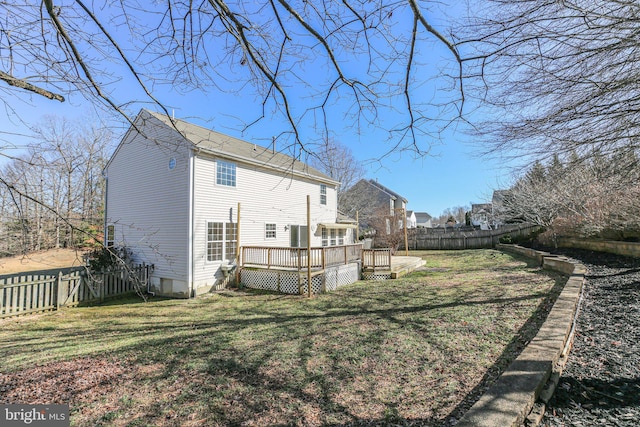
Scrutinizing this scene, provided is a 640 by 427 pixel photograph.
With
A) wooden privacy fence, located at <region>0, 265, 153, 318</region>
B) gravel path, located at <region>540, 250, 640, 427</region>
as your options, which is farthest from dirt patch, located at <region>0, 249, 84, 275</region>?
gravel path, located at <region>540, 250, 640, 427</region>

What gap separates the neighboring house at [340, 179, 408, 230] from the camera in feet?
92.1

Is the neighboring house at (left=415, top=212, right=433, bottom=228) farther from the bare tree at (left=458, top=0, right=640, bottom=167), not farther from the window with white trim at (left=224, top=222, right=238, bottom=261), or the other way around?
the bare tree at (left=458, top=0, right=640, bottom=167)

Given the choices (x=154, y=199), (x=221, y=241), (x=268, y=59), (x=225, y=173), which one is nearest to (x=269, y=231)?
(x=221, y=241)

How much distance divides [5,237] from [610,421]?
21.1 ft

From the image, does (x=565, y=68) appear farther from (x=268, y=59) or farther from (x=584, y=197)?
(x=584, y=197)

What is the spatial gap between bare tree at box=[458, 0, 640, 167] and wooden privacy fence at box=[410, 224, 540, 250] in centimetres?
2236

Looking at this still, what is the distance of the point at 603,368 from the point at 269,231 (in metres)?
11.5

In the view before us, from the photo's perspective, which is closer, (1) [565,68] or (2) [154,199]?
(1) [565,68]

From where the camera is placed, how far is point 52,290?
8.76 metres

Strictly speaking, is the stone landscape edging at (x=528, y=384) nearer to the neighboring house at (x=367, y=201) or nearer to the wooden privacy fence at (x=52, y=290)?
the wooden privacy fence at (x=52, y=290)

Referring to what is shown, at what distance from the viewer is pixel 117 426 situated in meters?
2.88

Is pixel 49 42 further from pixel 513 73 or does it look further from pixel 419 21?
pixel 513 73

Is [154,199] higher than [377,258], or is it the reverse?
[154,199]

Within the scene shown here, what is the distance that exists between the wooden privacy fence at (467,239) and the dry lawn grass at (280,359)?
17.7m
